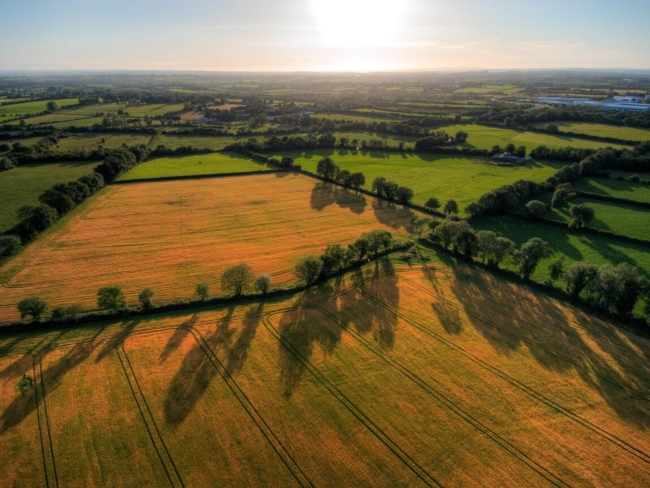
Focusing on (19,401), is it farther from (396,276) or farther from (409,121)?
(409,121)

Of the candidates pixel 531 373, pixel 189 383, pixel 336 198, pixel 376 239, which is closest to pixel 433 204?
pixel 336 198

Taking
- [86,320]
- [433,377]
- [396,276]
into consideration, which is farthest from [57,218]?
[433,377]

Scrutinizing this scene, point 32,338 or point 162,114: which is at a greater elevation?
point 162,114

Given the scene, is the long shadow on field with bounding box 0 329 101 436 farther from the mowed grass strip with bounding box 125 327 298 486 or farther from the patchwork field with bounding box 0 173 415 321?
the patchwork field with bounding box 0 173 415 321

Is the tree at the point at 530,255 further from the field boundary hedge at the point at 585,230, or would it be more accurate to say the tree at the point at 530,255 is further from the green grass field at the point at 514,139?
the green grass field at the point at 514,139

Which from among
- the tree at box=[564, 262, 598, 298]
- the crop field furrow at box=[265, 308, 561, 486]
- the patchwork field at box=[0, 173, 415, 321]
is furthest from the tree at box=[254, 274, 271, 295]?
the tree at box=[564, 262, 598, 298]

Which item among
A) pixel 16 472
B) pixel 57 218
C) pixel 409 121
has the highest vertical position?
pixel 409 121

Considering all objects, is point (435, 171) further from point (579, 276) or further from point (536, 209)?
point (579, 276)
